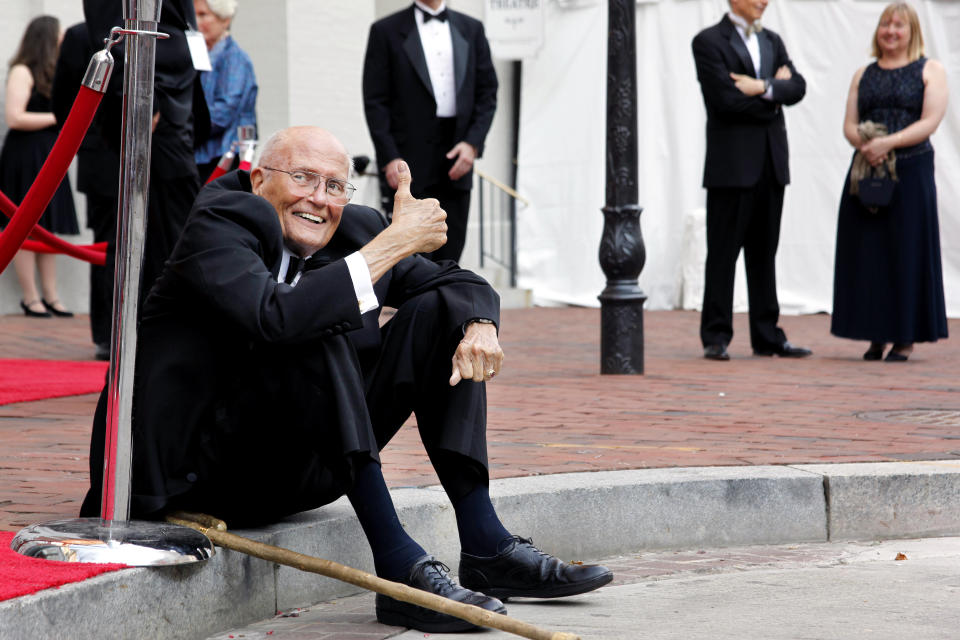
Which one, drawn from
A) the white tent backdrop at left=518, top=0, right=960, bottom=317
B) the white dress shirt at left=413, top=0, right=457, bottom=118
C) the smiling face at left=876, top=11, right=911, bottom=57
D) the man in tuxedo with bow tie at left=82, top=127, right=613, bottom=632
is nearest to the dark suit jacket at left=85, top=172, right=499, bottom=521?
the man in tuxedo with bow tie at left=82, top=127, right=613, bottom=632

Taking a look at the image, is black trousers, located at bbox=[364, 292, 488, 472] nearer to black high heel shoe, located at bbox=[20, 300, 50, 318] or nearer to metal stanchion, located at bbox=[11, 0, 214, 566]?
metal stanchion, located at bbox=[11, 0, 214, 566]

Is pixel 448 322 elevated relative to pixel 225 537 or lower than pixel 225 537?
elevated

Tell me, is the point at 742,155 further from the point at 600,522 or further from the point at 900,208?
the point at 600,522

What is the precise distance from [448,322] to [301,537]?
60cm

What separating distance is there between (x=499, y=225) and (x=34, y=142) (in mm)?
5082

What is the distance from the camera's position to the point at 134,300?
3018mm

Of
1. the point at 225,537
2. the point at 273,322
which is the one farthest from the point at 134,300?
the point at 225,537

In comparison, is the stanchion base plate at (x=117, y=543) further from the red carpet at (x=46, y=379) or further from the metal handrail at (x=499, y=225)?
the metal handrail at (x=499, y=225)

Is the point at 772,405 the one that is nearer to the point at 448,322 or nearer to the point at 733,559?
the point at 733,559

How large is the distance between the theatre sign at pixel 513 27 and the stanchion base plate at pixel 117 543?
424 inches

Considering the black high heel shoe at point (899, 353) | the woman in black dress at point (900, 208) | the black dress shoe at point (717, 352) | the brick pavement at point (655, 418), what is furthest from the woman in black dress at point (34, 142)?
the black high heel shoe at point (899, 353)

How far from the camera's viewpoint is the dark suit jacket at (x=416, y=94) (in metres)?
7.15

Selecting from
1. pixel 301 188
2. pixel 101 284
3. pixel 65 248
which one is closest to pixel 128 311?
pixel 301 188

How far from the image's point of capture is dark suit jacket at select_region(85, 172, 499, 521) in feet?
10.1
